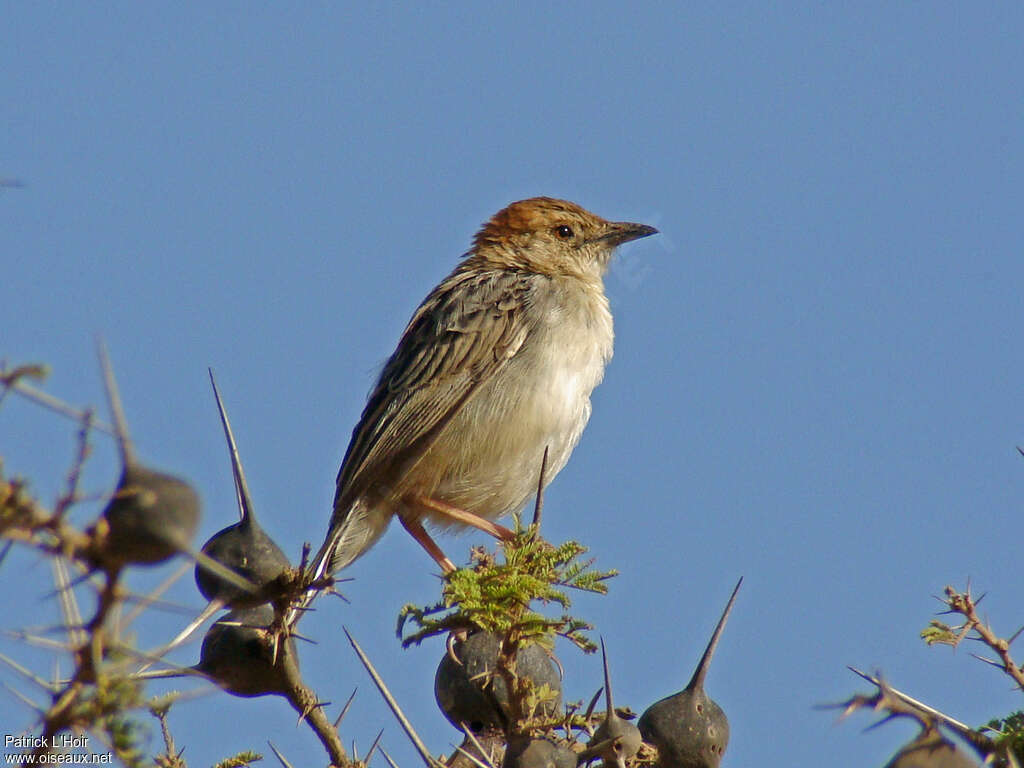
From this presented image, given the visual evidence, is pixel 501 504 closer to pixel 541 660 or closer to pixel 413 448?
pixel 413 448

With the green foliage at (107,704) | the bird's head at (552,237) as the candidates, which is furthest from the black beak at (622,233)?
the green foliage at (107,704)

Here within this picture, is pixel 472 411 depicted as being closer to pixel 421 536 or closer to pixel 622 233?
pixel 421 536

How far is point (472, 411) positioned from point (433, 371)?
1.22 ft

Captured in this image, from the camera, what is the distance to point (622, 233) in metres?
9.20

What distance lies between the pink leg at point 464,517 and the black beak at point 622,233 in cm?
254

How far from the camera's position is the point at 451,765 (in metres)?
4.17

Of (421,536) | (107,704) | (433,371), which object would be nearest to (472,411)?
(433,371)

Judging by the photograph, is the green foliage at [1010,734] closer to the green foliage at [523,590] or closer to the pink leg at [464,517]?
the green foliage at [523,590]

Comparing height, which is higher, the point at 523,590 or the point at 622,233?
the point at 622,233

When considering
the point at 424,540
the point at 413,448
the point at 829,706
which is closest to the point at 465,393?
the point at 413,448

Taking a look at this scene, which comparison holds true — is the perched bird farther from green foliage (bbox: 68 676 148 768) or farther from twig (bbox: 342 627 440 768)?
green foliage (bbox: 68 676 148 768)

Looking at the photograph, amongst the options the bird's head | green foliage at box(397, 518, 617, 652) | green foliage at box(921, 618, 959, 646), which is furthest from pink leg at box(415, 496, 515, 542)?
green foliage at box(921, 618, 959, 646)

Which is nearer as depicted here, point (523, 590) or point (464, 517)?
point (523, 590)

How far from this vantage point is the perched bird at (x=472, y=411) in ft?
24.5
